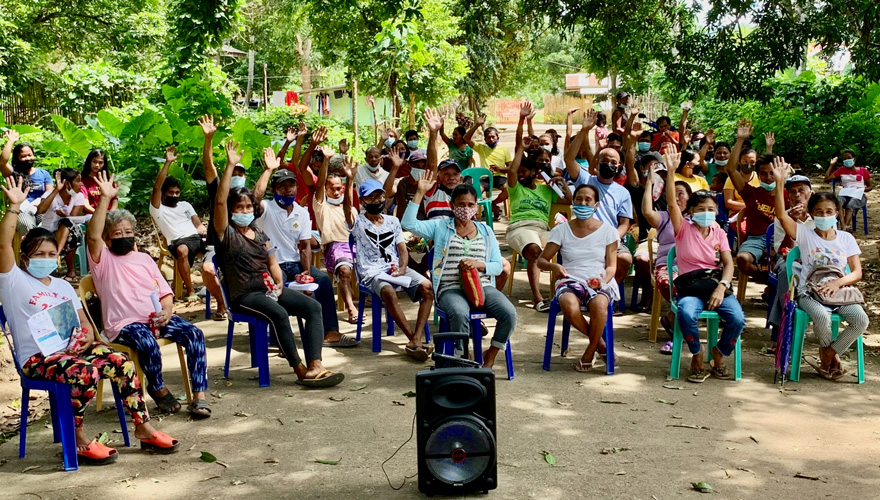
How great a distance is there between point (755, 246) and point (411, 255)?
128 inches

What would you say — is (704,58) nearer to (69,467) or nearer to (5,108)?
(69,467)

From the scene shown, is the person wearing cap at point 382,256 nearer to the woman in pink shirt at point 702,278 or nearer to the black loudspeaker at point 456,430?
the woman in pink shirt at point 702,278

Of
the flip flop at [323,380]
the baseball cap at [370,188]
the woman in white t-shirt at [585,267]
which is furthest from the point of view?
the baseball cap at [370,188]

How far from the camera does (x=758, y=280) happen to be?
8664mm

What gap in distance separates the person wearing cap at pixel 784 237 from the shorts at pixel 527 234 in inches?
86.1

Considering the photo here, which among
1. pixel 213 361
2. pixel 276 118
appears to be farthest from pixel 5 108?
pixel 213 361

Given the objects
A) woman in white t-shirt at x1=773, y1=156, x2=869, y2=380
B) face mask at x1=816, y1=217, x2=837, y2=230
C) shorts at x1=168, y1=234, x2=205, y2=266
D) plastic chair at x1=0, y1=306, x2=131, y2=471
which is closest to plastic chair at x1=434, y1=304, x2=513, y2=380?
woman in white t-shirt at x1=773, y1=156, x2=869, y2=380

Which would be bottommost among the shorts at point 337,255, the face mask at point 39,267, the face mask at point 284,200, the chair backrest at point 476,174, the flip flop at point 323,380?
the flip flop at point 323,380

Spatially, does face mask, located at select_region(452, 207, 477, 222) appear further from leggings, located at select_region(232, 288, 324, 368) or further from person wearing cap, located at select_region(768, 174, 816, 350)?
person wearing cap, located at select_region(768, 174, 816, 350)

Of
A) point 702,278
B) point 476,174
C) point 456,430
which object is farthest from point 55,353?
point 476,174

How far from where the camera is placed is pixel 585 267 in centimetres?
727

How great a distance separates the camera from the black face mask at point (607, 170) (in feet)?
28.6

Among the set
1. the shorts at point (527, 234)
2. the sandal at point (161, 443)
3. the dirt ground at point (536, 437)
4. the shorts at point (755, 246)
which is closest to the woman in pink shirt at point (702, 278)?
the dirt ground at point (536, 437)

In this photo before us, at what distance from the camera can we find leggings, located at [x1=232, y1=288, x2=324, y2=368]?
6.70 metres
